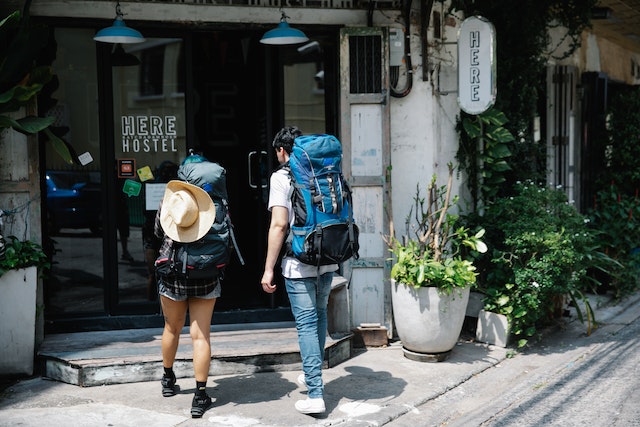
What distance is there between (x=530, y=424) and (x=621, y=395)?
103cm

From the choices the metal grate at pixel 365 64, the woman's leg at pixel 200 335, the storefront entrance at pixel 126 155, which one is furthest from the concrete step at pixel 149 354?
the metal grate at pixel 365 64

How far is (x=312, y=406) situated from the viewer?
16.4ft

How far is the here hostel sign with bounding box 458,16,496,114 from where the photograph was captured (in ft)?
22.3

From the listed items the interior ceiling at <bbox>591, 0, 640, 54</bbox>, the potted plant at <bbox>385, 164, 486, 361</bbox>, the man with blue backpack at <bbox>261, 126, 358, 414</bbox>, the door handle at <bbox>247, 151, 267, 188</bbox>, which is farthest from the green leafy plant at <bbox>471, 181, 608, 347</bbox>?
the interior ceiling at <bbox>591, 0, 640, 54</bbox>

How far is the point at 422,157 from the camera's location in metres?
6.98

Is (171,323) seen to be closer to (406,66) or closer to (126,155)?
(126,155)

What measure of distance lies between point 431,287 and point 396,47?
2294mm

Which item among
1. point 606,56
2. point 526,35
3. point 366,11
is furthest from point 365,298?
point 606,56

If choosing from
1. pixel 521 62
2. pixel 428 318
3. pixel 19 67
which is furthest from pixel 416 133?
pixel 19 67

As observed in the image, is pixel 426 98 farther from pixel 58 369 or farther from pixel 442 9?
pixel 58 369

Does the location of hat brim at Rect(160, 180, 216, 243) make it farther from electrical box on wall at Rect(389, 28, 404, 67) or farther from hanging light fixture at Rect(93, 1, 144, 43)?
electrical box on wall at Rect(389, 28, 404, 67)

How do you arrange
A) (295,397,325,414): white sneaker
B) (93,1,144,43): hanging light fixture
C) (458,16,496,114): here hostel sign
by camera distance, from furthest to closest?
1. (458,16,496,114): here hostel sign
2. (93,1,144,43): hanging light fixture
3. (295,397,325,414): white sneaker

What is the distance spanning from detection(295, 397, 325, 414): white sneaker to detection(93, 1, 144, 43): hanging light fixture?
10.6ft

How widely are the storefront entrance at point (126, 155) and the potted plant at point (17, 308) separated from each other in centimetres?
68
